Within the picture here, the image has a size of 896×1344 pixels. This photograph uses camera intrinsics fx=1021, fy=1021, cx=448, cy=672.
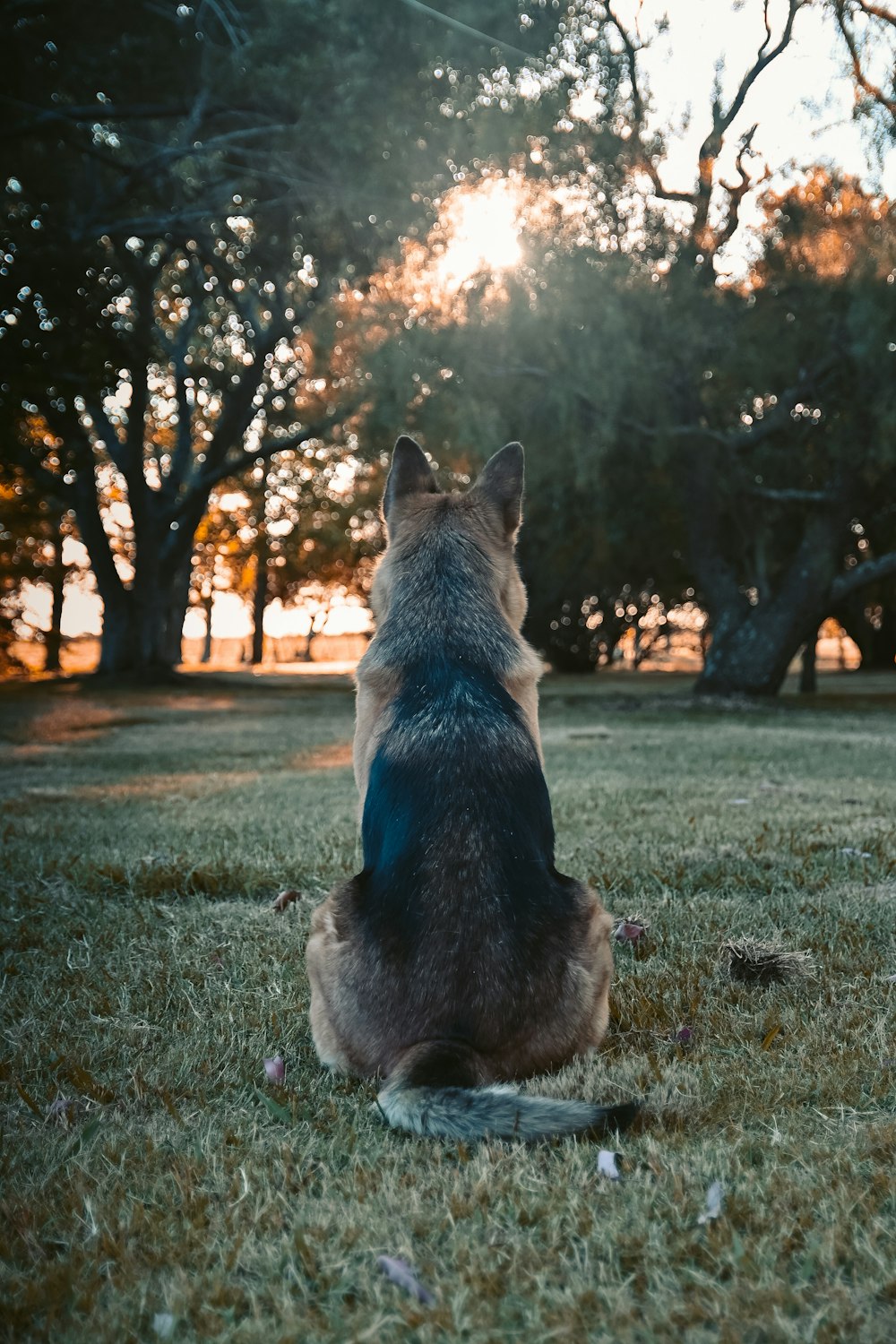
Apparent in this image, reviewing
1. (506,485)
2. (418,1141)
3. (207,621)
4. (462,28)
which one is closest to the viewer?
(418,1141)

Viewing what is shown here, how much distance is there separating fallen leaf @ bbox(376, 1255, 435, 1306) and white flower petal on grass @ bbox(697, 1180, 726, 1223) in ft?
2.04

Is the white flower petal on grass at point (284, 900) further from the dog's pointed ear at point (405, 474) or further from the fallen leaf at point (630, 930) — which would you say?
the dog's pointed ear at point (405, 474)

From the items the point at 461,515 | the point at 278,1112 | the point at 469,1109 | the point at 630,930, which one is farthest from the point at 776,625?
the point at 469,1109

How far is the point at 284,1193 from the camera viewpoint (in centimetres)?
237

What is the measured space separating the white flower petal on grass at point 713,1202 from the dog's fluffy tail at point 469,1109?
266 millimetres

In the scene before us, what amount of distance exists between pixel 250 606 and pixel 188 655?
16.6 meters

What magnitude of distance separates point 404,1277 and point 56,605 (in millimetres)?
43354

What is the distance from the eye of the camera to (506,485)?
429 centimetres

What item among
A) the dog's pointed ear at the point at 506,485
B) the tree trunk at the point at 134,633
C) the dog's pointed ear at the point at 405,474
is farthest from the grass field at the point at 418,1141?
the tree trunk at the point at 134,633

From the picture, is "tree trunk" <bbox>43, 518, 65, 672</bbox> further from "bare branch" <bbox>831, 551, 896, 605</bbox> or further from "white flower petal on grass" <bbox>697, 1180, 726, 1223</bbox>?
"white flower petal on grass" <bbox>697, 1180, 726, 1223</bbox>

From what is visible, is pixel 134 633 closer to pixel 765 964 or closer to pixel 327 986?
pixel 765 964

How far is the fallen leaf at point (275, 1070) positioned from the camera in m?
3.06

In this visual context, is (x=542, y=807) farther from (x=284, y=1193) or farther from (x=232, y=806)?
(x=232, y=806)

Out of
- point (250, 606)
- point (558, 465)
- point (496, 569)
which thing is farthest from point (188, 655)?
point (496, 569)
